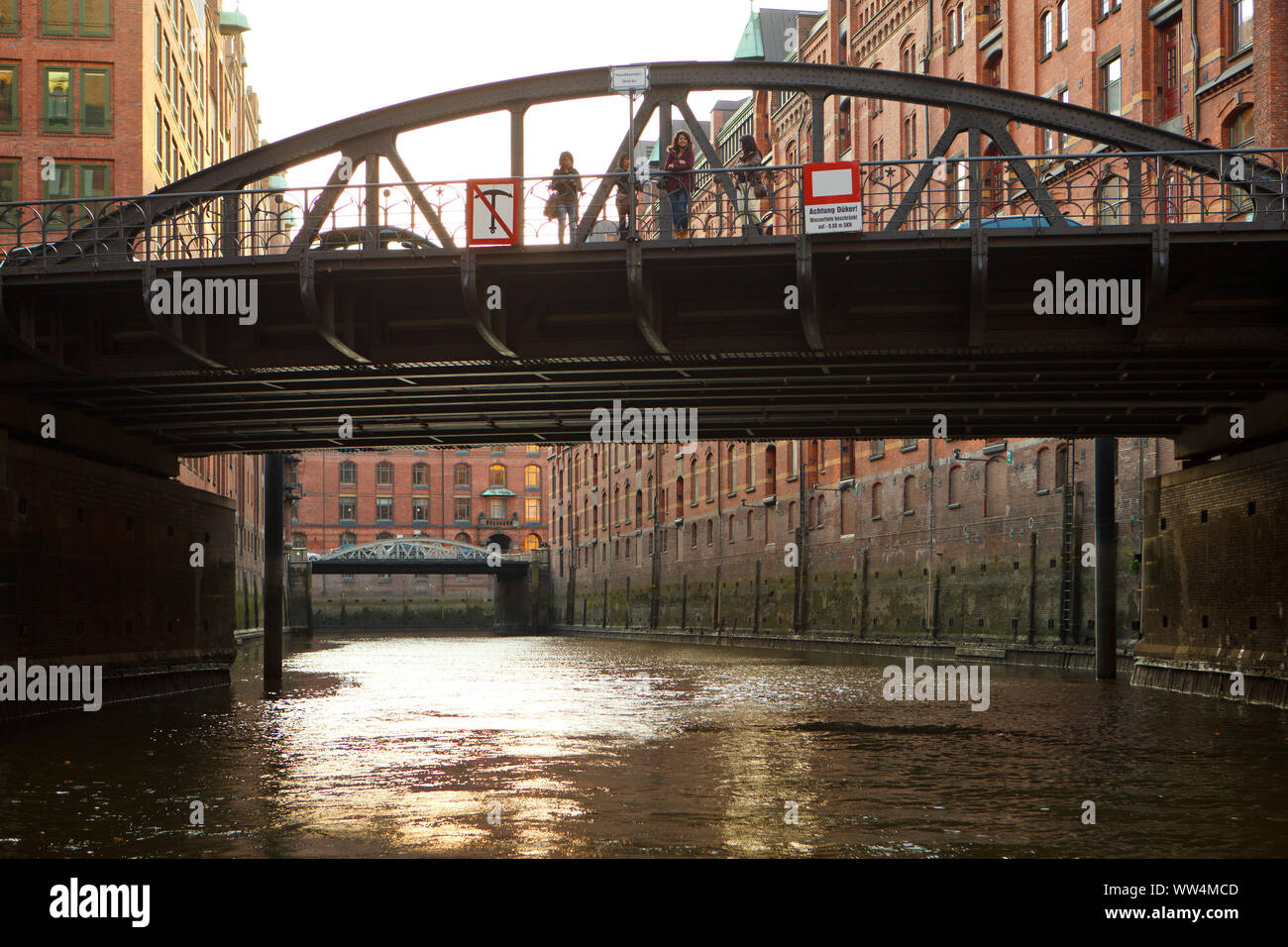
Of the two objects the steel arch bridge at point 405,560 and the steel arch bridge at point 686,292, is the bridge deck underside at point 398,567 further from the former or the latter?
the steel arch bridge at point 686,292

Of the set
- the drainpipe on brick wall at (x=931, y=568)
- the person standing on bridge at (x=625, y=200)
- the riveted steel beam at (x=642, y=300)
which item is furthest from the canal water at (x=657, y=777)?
the drainpipe on brick wall at (x=931, y=568)

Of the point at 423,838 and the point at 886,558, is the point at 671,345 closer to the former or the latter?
the point at 423,838

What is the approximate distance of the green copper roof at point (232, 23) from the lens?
2734 inches

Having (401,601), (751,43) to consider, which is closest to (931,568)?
(751,43)

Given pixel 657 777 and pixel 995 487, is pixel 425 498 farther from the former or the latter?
pixel 657 777

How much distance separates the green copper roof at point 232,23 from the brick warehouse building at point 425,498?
5030 cm

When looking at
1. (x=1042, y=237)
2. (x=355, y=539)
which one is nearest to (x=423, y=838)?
(x=1042, y=237)

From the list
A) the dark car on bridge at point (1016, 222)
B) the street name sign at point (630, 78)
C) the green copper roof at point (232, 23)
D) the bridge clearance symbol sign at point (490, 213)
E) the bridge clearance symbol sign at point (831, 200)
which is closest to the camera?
the bridge clearance symbol sign at point (831, 200)

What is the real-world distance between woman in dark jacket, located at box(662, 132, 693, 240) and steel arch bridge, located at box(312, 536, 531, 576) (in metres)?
74.9

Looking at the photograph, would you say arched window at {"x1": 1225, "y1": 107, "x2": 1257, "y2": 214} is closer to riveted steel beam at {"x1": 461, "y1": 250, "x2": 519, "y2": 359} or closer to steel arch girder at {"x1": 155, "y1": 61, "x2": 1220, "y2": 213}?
steel arch girder at {"x1": 155, "y1": 61, "x2": 1220, "y2": 213}

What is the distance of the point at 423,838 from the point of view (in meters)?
12.5

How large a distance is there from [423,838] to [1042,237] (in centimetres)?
1158

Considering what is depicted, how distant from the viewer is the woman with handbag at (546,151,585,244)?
21172 mm

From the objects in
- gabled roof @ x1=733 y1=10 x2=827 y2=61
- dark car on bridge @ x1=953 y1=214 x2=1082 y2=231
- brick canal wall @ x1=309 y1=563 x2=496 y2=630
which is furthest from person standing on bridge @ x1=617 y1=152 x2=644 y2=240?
brick canal wall @ x1=309 y1=563 x2=496 y2=630
